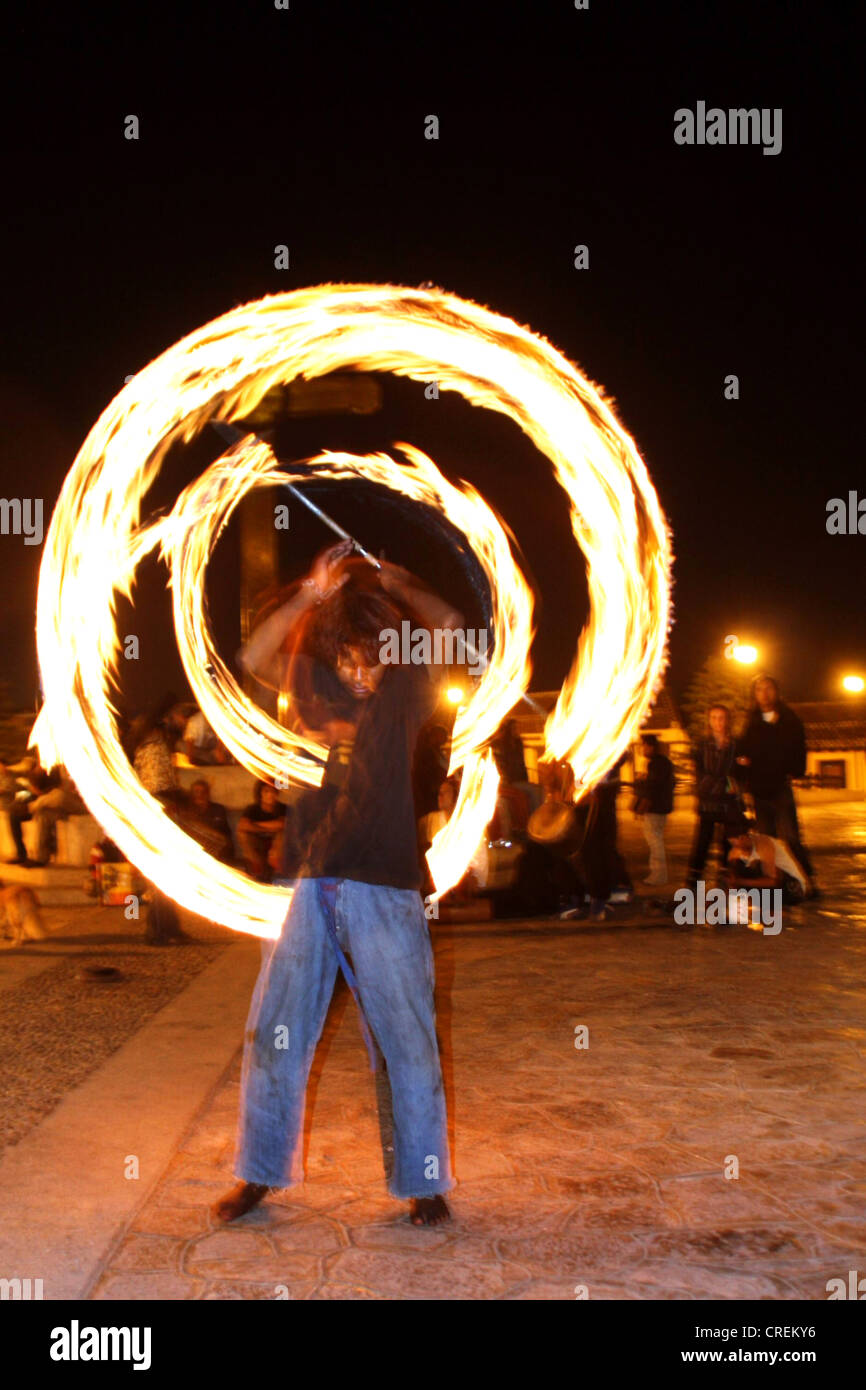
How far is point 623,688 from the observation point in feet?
29.5

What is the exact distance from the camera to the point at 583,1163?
4.34 m

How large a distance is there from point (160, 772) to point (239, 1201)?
602cm

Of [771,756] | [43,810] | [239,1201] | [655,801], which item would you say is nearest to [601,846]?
[771,756]

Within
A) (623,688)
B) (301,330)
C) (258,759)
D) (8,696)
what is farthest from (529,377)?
(8,696)

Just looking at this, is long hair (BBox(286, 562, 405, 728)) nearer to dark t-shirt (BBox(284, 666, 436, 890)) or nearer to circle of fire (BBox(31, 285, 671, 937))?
dark t-shirt (BBox(284, 666, 436, 890))

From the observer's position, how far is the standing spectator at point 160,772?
361 inches

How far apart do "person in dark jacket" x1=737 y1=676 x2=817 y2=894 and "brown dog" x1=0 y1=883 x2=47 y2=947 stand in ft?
17.5

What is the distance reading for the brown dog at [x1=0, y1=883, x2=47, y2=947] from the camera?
30.0 feet

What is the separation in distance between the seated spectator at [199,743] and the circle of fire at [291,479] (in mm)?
4180

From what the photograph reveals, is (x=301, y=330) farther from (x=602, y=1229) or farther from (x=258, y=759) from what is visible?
(x=602, y=1229)

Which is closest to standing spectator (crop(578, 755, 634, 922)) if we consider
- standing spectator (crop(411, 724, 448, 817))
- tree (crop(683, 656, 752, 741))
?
standing spectator (crop(411, 724, 448, 817))

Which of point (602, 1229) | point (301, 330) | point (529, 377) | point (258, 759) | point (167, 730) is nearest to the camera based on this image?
point (602, 1229)

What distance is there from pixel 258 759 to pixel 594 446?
10.2ft

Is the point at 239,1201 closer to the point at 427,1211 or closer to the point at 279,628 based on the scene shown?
the point at 427,1211
